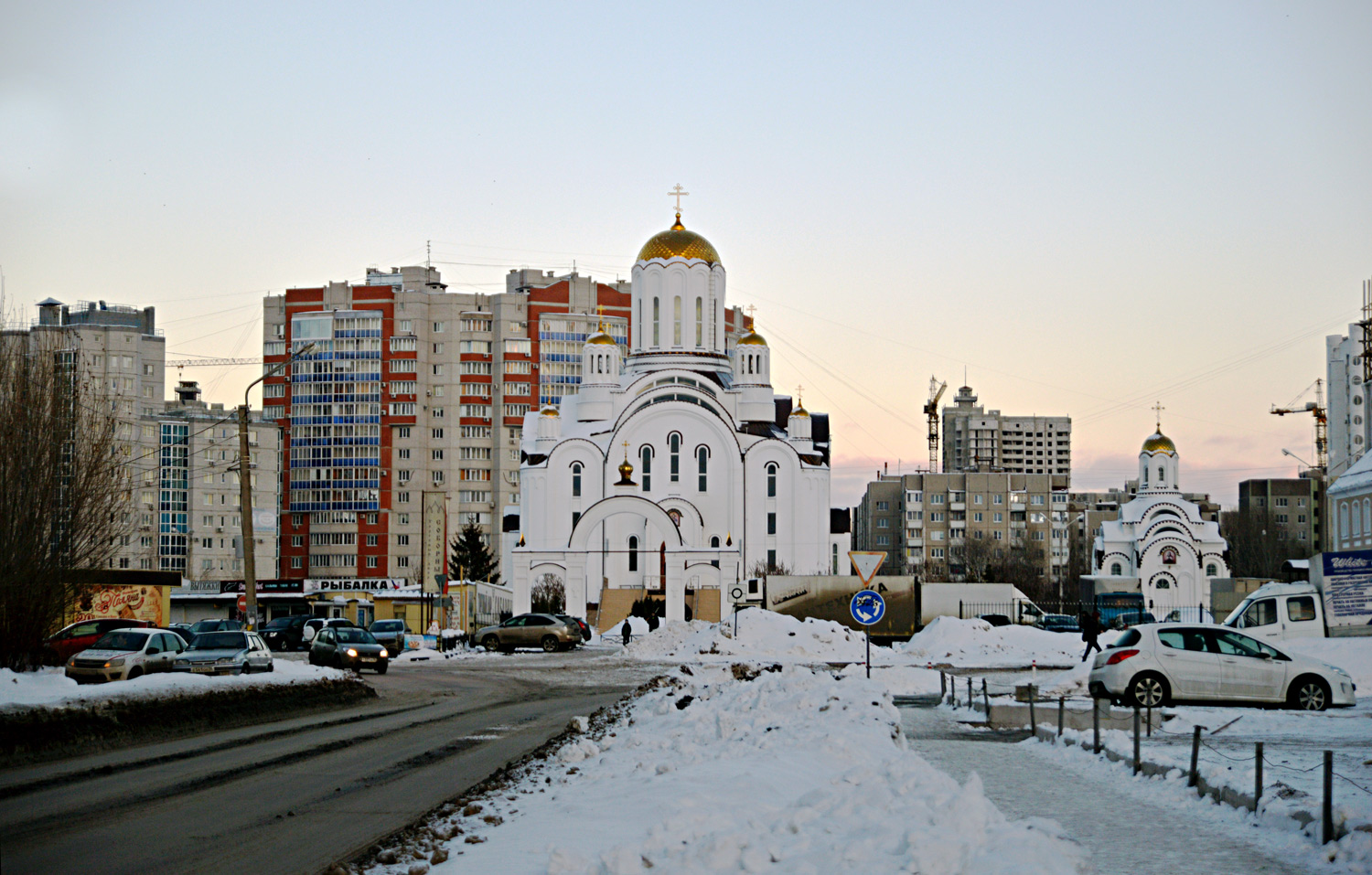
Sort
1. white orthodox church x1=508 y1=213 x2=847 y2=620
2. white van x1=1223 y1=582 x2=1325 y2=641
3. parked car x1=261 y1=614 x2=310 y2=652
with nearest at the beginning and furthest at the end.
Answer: white van x1=1223 y1=582 x2=1325 y2=641, parked car x1=261 y1=614 x2=310 y2=652, white orthodox church x1=508 y1=213 x2=847 y2=620

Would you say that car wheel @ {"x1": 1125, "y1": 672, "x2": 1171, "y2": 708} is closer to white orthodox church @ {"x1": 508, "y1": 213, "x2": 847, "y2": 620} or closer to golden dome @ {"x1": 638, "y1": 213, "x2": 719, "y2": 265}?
white orthodox church @ {"x1": 508, "y1": 213, "x2": 847, "y2": 620}

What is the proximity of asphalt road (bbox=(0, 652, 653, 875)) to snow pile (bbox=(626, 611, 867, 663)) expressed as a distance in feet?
49.7

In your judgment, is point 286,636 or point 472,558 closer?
point 286,636

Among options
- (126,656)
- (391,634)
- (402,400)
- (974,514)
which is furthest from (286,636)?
(974,514)

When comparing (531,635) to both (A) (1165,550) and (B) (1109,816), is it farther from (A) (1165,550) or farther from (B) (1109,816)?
(A) (1165,550)

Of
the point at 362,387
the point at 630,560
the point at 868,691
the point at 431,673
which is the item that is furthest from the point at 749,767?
the point at 362,387

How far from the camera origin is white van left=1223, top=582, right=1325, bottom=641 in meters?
26.5

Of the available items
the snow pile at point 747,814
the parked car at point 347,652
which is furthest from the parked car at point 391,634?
the snow pile at point 747,814

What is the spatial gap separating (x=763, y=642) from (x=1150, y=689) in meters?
19.6

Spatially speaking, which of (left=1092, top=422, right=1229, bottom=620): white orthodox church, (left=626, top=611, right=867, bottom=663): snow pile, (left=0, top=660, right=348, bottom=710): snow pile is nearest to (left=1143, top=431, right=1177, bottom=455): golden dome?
(left=1092, top=422, right=1229, bottom=620): white orthodox church

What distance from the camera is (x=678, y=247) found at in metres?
Answer: 75.9

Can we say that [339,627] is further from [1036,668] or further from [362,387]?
[362,387]

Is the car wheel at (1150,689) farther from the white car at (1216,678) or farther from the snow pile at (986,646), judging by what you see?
the snow pile at (986,646)

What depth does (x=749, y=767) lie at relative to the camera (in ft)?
36.3
